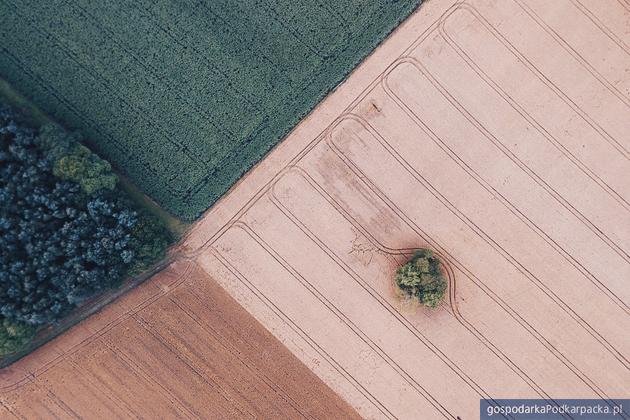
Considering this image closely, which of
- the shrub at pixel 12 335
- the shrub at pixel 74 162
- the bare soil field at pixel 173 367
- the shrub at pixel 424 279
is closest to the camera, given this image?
the shrub at pixel 12 335

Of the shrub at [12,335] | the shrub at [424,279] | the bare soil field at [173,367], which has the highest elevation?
the shrub at [424,279]

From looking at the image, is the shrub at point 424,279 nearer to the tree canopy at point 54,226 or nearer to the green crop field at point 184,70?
the green crop field at point 184,70

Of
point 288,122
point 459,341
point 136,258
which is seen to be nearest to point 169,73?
point 288,122

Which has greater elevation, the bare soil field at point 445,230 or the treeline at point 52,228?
the bare soil field at point 445,230

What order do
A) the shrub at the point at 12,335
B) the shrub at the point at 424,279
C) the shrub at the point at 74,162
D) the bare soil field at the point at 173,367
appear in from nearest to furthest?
the shrub at the point at 12,335, the shrub at the point at 74,162, the shrub at the point at 424,279, the bare soil field at the point at 173,367

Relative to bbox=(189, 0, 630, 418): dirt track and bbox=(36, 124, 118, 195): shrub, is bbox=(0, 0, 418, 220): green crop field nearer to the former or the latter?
bbox=(36, 124, 118, 195): shrub

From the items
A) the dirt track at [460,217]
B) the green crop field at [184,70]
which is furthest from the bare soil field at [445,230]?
the green crop field at [184,70]

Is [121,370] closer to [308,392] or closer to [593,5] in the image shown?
[308,392]

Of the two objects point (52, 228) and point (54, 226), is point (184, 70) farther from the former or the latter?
point (52, 228)

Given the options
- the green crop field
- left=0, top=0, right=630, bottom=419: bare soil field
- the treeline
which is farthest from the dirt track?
the treeline
